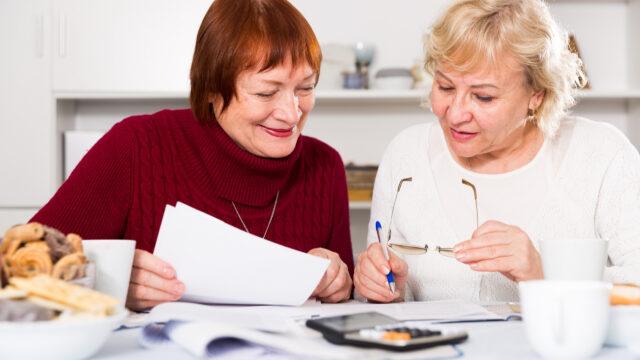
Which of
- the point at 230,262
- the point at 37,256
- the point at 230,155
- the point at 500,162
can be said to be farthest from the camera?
the point at 500,162

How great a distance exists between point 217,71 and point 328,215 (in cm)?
41

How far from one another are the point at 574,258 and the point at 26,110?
268 cm

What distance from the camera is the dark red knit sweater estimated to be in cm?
151

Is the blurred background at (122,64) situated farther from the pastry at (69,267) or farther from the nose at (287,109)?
the pastry at (69,267)

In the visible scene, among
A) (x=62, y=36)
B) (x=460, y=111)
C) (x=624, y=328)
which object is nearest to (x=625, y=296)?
(x=624, y=328)

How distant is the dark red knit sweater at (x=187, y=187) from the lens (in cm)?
151

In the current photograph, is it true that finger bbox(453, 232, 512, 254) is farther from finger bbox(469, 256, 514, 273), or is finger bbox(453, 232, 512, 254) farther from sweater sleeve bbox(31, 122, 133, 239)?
sweater sleeve bbox(31, 122, 133, 239)

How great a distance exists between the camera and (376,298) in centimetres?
137

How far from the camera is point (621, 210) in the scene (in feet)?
5.14

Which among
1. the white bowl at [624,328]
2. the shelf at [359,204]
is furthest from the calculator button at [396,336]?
the shelf at [359,204]

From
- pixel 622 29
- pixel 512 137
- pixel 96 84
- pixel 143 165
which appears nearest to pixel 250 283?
pixel 143 165

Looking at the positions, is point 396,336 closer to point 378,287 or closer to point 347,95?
point 378,287

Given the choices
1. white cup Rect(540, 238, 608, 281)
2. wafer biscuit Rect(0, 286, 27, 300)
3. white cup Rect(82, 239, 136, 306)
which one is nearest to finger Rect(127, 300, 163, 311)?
white cup Rect(82, 239, 136, 306)

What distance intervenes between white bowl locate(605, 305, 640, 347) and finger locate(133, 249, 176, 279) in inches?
25.9
